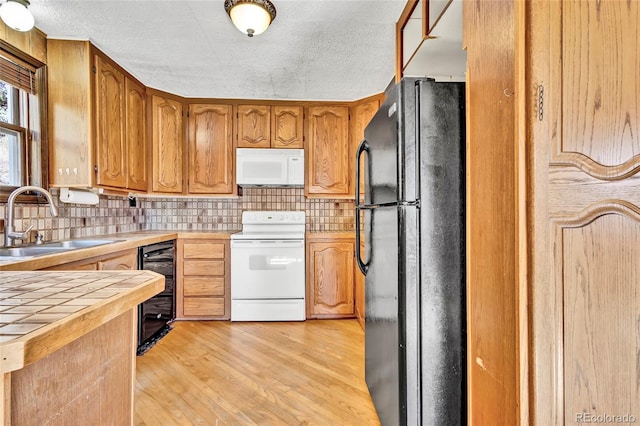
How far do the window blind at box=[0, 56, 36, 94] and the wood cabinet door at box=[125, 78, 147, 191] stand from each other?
24.8 inches

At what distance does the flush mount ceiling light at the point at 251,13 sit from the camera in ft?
5.29

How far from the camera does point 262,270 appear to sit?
298 centimetres

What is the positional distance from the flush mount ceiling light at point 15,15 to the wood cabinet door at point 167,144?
1.44 meters

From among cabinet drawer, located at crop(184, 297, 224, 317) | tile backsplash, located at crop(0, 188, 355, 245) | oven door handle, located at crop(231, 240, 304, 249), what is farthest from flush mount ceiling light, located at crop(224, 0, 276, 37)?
cabinet drawer, located at crop(184, 297, 224, 317)

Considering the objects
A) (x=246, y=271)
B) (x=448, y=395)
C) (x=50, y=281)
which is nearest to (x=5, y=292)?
(x=50, y=281)

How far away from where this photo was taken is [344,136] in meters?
3.29

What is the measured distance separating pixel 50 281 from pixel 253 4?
1.54 metres

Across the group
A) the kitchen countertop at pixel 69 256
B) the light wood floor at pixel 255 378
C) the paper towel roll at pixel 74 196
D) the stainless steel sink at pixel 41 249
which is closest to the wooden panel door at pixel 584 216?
the light wood floor at pixel 255 378

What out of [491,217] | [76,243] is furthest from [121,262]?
[491,217]

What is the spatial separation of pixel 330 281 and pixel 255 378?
50.1 inches

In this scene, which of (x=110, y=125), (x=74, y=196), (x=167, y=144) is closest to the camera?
(x=74, y=196)

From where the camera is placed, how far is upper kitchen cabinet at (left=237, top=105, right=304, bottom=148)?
326cm

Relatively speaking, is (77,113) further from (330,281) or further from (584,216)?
(584,216)

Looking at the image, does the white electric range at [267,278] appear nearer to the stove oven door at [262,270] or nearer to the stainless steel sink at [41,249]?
the stove oven door at [262,270]
